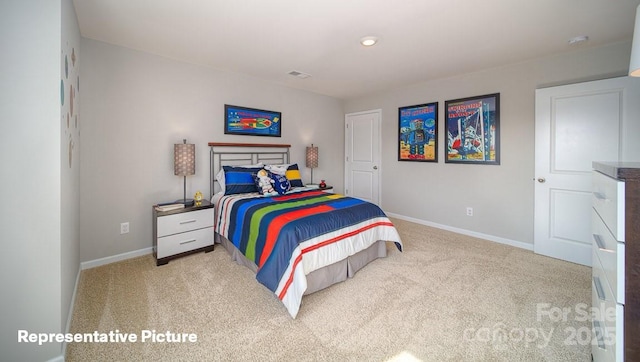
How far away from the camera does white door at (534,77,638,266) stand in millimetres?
2738

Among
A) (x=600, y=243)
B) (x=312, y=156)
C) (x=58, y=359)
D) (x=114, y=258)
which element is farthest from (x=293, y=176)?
(x=600, y=243)

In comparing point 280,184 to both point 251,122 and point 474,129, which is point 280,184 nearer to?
point 251,122

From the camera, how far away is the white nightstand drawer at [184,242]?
9.44 feet

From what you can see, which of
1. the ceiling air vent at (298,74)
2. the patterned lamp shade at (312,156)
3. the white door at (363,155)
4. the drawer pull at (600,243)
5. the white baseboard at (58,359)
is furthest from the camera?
the white door at (363,155)

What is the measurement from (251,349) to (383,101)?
451 centimetres

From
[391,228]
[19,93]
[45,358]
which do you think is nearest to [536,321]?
[391,228]

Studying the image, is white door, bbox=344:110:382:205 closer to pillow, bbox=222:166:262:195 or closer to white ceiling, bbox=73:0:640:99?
white ceiling, bbox=73:0:640:99

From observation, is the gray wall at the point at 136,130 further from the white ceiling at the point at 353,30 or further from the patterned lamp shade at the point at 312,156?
the patterned lamp shade at the point at 312,156

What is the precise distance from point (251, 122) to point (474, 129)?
3349 millimetres

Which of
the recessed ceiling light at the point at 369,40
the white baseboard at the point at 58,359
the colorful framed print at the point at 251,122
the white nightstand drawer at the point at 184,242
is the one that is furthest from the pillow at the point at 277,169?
the white baseboard at the point at 58,359

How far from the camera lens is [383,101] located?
16.3 ft

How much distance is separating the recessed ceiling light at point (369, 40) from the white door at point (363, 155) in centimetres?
231

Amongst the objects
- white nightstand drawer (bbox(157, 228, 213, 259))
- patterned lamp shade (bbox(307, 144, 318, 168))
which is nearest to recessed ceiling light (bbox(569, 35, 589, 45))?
patterned lamp shade (bbox(307, 144, 318, 168))

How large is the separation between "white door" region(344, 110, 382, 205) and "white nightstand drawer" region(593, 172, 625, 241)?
3.86 m
